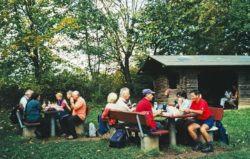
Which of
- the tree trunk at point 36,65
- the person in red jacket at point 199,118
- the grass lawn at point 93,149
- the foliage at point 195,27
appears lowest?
the grass lawn at point 93,149

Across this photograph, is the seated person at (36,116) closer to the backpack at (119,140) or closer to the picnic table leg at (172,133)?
the backpack at (119,140)

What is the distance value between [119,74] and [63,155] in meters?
26.7

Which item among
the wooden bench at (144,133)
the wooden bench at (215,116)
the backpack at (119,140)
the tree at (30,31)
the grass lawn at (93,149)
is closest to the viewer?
the grass lawn at (93,149)

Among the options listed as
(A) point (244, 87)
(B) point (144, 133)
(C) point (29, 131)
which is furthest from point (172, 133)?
(A) point (244, 87)

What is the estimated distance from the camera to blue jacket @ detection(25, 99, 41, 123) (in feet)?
40.2

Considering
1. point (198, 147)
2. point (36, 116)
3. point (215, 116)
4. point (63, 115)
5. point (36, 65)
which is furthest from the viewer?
point (36, 65)

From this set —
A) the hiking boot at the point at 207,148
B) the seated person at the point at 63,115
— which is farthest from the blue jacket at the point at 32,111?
the hiking boot at the point at 207,148

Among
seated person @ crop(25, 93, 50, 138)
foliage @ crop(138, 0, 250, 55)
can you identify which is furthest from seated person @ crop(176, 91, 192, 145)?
foliage @ crop(138, 0, 250, 55)

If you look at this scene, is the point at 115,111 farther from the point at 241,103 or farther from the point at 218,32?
the point at 218,32

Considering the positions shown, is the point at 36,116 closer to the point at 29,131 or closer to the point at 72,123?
the point at 29,131

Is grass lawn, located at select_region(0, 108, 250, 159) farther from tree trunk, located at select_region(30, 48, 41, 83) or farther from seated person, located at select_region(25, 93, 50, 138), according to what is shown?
tree trunk, located at select_region(30, 48, 41, 83)

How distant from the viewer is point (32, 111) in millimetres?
12336

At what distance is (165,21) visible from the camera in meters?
34.3

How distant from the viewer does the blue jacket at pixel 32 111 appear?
40.2ft
